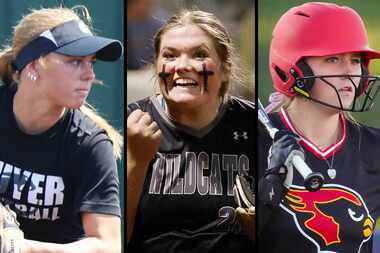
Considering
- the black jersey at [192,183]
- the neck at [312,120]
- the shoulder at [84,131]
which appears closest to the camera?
the shoulder at [84,131]

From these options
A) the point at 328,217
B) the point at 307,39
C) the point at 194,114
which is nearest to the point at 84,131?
the point at 194,114

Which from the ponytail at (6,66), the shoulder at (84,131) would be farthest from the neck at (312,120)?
the ponytail at (6,66)

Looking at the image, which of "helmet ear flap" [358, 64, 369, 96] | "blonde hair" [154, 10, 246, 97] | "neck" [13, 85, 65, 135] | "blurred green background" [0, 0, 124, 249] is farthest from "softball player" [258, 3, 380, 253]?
"neck" [13, 85, 65, 135]

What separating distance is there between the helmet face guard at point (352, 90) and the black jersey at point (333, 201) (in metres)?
0.12

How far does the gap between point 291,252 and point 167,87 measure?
51.9 inches

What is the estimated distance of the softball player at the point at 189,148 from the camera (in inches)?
198

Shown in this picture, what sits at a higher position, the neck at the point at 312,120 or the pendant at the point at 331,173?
the neck at the point at 312,120

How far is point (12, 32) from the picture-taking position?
488 centimetres

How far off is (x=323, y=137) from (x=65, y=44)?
1.77 m

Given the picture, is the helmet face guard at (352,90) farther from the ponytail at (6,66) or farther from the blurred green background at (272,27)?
the ponytail at (6,66)

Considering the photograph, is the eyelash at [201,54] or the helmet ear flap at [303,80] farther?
the helmet ear flap at [303,80]

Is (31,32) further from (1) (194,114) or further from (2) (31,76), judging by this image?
(1) (194,114)

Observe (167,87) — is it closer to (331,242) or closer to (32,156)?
(32,156)

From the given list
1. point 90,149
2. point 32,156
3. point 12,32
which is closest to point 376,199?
point 90,149
